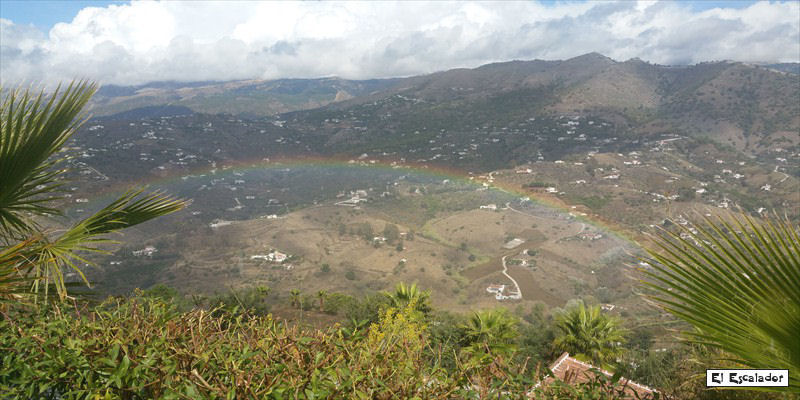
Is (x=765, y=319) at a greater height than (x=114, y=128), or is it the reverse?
(x=114, y=128)

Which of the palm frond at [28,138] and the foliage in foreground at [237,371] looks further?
the palm frond at [28,138]

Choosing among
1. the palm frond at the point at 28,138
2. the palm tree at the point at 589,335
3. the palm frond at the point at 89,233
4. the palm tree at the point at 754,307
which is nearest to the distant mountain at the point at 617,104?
the palm tree at the point at 589,335

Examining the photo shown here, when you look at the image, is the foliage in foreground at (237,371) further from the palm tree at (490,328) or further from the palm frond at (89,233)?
the palm tree at (490,328)

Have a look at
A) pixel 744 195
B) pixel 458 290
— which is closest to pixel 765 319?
Result: pixel 458 290

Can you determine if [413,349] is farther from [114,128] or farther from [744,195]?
[114,128]

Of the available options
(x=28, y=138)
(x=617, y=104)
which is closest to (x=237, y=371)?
(x=28, y=138)

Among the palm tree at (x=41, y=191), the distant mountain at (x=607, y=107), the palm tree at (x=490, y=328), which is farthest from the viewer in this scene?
the distant mountain at (x=607, y=107)

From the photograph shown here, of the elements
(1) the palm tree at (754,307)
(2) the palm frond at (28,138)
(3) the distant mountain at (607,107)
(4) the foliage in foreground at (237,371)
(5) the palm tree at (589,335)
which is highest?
(3) the distant mountain at (607,107)

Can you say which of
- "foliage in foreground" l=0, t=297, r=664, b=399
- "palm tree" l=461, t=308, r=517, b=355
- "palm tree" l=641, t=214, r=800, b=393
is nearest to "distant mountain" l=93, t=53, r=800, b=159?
"palm tree" l=461, t=308, r=517, b=355
